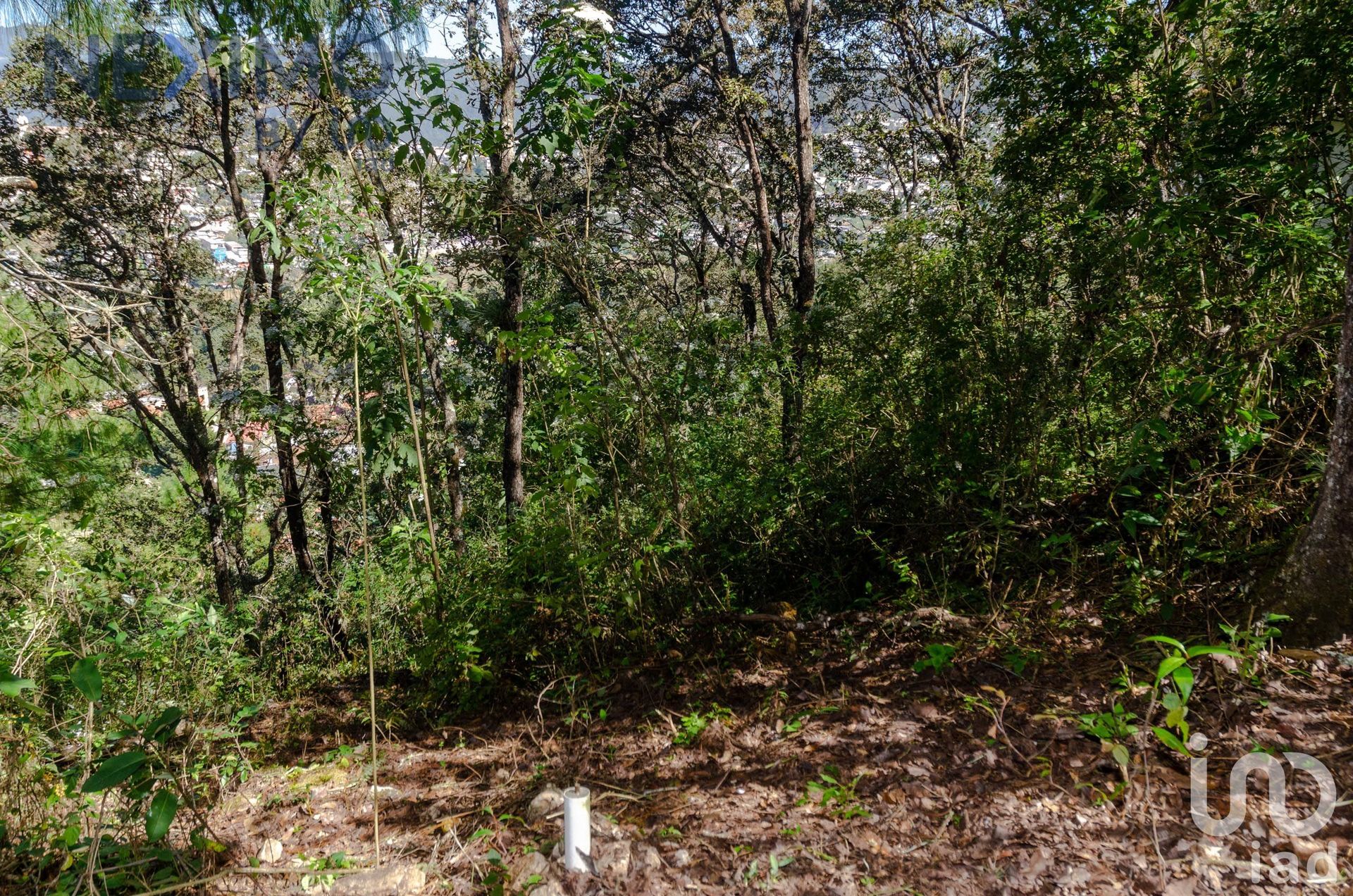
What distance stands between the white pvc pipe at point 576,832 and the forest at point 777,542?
2 cm

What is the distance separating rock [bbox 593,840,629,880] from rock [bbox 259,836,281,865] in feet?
3.93

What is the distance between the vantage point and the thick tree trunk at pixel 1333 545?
7.72ft

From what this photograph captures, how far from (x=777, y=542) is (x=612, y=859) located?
90.3 inches

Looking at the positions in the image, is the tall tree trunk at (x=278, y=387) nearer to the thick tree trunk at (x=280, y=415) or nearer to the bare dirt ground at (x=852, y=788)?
the thick tree trunk at (x=280, y=415)

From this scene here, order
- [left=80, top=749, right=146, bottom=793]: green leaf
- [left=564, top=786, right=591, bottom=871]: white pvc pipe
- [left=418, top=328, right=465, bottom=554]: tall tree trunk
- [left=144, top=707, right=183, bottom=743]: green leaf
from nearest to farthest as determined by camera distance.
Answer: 1. [left=80, top=749, right=146, bottom=793]: green leaf
2. [left=144, top=707, right=183, bottom=743]: green leaf
3. [left=564, top=786, right=591, bottom=871]: white pvc pipe
4. [left=418, top=328, right=465, bottom=554]: tall tree trunk

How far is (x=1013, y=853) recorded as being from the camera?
198 cm

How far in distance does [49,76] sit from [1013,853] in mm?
10480

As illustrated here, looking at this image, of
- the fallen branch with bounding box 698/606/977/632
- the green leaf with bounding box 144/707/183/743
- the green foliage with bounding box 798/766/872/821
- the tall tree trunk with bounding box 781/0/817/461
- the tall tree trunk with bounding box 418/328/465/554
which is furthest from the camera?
the tall tree trunk with bounding box 781/0/817/461

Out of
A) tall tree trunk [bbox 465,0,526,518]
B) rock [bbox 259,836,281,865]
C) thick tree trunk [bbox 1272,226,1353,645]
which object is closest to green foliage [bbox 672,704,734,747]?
rock [bbox 259,836,281,865]

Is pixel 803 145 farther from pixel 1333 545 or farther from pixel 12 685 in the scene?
pixel 12 685

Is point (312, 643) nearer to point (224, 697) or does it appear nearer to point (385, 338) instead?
point (224, 697)

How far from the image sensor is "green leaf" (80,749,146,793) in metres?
1.54

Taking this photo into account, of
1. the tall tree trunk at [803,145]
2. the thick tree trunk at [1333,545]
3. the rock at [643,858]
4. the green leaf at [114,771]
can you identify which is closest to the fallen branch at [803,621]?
the thick tree trunk at [1333,545]

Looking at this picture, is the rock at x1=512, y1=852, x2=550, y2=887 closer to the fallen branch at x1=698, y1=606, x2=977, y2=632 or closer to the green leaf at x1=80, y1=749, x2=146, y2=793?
the green leaf at x1=80, y1=749, x2=146, y2=793
